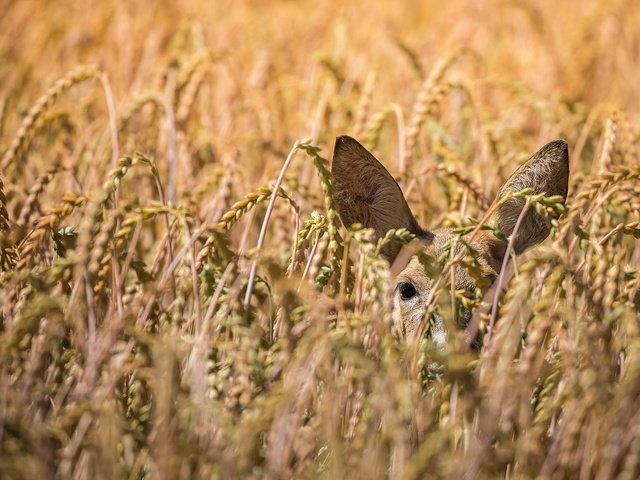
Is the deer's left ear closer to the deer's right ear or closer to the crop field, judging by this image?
the crop field

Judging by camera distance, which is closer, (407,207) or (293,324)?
(293,324)

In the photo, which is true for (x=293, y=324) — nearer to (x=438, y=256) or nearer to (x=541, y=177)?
(x=438, y=256)

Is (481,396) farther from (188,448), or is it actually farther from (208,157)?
(208,157)

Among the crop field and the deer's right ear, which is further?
the deer's right ear

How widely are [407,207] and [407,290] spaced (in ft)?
1.09

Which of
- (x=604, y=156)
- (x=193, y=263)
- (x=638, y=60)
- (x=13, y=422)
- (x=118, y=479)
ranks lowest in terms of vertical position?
(x=118, y=479)

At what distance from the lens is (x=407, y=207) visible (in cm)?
371

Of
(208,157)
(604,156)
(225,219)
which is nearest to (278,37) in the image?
(208,157)

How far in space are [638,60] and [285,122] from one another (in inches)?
110

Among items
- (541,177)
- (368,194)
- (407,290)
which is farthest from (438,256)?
(541,177)

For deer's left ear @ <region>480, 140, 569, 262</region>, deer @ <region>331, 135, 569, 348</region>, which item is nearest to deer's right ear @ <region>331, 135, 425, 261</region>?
deer @ <region>331, 135, 569, 348</region>

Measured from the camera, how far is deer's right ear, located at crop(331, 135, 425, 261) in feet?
11.6

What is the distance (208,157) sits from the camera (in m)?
5.27

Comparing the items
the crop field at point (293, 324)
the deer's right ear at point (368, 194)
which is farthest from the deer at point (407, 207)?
the crop field at point (293, 324)
